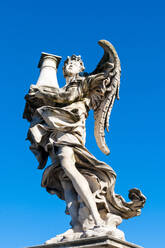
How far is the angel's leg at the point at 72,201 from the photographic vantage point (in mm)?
6109

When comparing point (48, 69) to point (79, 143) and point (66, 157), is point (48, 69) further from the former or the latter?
point (66, 157)

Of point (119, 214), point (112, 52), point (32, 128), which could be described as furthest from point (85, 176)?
point (112, 52)

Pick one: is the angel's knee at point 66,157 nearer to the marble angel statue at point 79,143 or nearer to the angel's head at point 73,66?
the marble angel statue at point 79,143

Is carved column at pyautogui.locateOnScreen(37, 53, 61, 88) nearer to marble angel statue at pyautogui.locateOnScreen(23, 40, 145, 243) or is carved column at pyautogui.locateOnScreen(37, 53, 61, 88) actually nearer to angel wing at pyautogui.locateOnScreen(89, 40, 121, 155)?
marble angel statue at pyautogui.locateOnScreen(23, 40, 145, 243)

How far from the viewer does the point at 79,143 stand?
6.71m

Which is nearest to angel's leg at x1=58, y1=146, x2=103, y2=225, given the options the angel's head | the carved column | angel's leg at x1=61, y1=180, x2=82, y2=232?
angel's leg at x1=61, y1=180, x2=82, y2=232

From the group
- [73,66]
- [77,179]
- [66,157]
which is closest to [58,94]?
[73,66]

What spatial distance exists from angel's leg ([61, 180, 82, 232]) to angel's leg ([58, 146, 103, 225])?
27 centimetres

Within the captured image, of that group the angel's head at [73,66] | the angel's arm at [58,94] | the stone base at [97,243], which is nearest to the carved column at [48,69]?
the angel's head at [73,66]

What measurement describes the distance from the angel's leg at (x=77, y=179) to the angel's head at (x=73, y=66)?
199 cm

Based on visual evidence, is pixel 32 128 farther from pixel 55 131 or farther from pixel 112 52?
pixel 112 52

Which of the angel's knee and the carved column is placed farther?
the carved column

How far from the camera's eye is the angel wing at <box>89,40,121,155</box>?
7445mm

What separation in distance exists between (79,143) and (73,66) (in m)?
2.01
